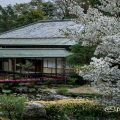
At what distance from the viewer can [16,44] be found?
41156 millimetres

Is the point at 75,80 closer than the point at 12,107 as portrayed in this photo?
No

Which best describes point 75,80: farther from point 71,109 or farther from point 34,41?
point 71,109

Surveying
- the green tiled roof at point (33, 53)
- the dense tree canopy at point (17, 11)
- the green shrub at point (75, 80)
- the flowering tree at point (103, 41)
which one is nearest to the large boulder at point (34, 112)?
the flowering tree at point (103, 41)

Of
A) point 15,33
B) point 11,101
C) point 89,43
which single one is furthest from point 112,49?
point 15,33

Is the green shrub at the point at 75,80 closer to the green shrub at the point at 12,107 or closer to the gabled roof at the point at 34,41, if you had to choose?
the gabled roof at the point at 34,41

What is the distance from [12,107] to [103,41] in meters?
8.57

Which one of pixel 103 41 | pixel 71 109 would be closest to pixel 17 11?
pixel 71 109

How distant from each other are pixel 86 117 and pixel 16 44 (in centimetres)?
2532

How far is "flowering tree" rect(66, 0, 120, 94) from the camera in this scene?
23.2ft

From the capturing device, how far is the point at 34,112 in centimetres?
1602

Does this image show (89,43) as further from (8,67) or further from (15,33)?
(15,33)

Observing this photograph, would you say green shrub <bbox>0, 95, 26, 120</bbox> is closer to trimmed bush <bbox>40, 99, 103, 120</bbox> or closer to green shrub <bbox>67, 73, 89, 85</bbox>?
trimmed bush <bbox>40, 99, 103, 120</bbox>

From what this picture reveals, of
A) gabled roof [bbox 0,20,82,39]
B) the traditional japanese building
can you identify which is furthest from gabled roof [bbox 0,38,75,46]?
gabled roof [bbox 0,20,82,39]

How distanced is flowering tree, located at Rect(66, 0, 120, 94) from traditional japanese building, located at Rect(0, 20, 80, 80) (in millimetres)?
24164
